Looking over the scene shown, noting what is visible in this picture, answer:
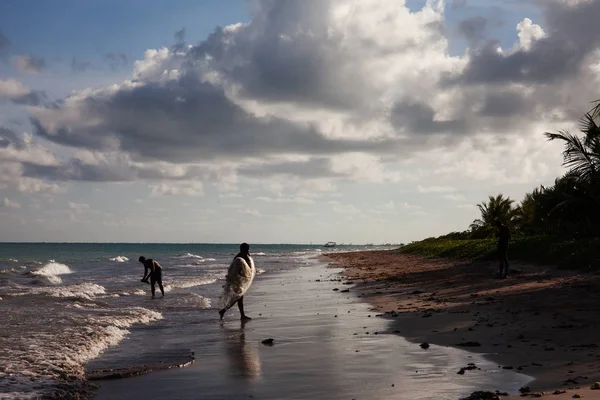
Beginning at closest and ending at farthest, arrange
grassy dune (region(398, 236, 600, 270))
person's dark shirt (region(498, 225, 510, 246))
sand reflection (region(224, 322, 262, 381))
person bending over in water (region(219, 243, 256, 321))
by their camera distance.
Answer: sand reflection (region(224, 322, 262, 381)) → person bending over in water (region(219, 243, 256, 321)) → grassy dune (region(398, 236, 600, 270)) → person's dark shirt (region(498, 225, 510, 246))

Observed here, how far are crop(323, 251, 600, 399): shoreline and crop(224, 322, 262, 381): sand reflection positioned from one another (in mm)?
2984

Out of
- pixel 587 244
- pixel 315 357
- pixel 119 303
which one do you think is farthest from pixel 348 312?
pixel 587 244

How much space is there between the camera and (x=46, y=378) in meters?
9.09

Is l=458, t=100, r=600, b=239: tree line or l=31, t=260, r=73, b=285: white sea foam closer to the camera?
l=458, t=100, r=600, b=239: tree line

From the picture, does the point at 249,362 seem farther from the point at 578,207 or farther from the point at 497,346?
the point at 578,207

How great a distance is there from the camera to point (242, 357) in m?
10.1

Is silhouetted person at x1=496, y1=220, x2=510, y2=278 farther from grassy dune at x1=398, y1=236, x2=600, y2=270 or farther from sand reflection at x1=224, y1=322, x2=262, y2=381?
sand reflection at x1=224, y1=322, x2=262, y2=381

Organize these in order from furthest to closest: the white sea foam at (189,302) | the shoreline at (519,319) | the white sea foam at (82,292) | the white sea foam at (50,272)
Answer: the white sea foam at (50,272), the white sea foam at (82,292), the white sea foam at (189,302), the shoreline at (519,319)

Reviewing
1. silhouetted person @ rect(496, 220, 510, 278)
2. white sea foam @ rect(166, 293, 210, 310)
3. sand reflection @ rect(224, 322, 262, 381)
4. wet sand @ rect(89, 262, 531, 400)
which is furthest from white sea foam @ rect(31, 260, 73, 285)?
sand reflection @ rect(224, 322, 262, 381)

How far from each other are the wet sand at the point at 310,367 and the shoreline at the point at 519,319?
451 mm

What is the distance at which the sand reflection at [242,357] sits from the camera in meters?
8.70

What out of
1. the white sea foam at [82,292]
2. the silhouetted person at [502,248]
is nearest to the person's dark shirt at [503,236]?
the silhouetted person at [502,248]

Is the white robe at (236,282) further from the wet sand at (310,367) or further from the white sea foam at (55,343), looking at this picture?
the white sea foam at (55,343)

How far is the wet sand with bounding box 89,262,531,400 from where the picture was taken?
24.4 feet
